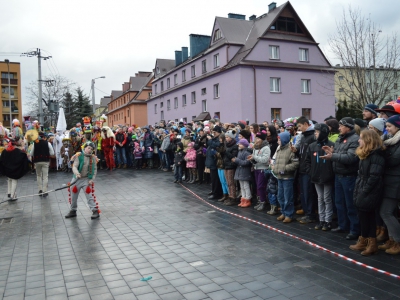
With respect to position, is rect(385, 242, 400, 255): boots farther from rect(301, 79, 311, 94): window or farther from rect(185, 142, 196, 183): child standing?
rect(301, 79, 311, 94): window

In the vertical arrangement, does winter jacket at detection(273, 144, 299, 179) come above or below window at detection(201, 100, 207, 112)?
below

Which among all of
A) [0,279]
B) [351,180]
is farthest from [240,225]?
[0,279]

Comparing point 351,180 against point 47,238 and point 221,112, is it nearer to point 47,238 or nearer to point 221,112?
point 47,238

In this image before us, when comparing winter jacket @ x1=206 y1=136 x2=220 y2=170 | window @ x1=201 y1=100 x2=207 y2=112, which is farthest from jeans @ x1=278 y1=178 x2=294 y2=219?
window @ x1=201 y1=100 x2=207 y2=112

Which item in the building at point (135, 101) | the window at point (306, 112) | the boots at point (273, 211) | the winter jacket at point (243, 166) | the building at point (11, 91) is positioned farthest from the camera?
the building at point (11, 91)

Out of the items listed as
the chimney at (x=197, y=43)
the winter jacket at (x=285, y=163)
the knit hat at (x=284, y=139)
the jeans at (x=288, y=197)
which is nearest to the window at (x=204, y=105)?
the chimney at (x=197, y=43)

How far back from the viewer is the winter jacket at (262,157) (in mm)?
8969

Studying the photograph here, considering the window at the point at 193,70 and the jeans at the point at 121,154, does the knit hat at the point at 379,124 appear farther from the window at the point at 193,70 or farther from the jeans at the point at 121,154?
the window at the point at 193,70

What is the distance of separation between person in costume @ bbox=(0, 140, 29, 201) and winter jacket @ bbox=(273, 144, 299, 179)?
8.25m

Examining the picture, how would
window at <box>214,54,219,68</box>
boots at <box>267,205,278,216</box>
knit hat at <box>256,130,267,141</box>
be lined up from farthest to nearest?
1. window at <box>214,54,219,68</box>
2. knit hat at <box>256,130,267,141</box>
3. boots at <box>267,205,278,216</box>

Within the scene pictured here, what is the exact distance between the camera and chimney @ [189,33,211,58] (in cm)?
4566

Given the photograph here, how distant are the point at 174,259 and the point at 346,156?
3.57 metres

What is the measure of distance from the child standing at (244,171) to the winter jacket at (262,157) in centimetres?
29

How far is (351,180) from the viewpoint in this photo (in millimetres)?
6543
